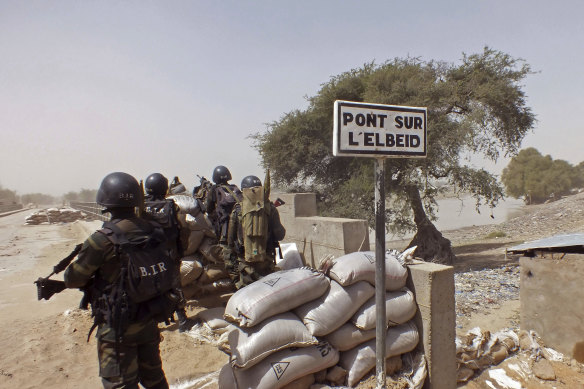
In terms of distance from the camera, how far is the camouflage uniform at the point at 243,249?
3879 millimetres

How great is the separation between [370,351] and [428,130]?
9.63 metres

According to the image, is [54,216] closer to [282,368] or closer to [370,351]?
[282,368]

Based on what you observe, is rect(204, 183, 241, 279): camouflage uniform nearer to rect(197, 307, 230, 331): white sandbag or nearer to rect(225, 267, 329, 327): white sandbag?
rect(197, 307, 230, 331): white sandbag

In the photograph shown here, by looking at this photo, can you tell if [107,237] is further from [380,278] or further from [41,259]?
[41,259]

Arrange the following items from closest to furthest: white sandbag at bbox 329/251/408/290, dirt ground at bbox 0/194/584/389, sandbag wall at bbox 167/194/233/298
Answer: white sandbag at bbox 329/251/408/290
dirt ground at bbox 0/194/584/389
sandbag wall at bbox 167/194/233/298

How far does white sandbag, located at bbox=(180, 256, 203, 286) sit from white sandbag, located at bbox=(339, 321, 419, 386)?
2465mm

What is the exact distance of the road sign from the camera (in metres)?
1.96

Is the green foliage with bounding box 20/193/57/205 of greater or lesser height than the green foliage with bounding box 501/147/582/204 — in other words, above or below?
below

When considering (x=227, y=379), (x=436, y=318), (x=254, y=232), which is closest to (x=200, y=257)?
(x=254, y=232)

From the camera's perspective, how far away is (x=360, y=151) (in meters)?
2.02

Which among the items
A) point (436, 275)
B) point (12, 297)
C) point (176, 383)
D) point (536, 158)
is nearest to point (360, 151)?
point (436, 275)

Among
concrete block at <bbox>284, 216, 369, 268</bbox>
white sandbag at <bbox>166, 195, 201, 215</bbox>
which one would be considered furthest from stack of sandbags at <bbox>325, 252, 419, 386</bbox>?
white sandbag at <bbox>166, 195, 201, 215</bbox>

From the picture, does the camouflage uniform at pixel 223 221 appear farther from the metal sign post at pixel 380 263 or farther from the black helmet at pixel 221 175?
the metal sign post at pixel 380 263

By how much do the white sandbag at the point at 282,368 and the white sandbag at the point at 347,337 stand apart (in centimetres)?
12
